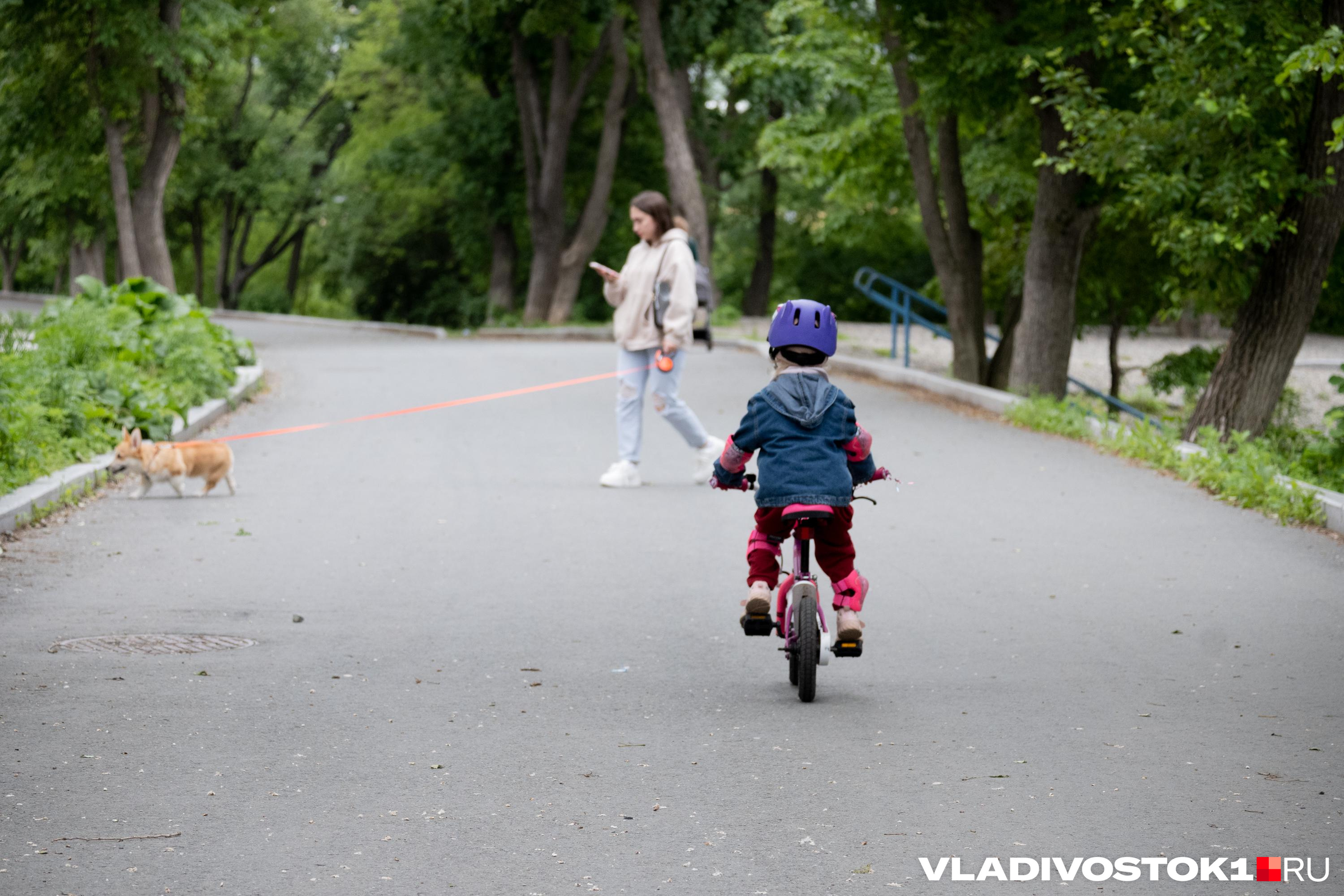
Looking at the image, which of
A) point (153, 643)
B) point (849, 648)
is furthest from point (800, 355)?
point (153, 643)

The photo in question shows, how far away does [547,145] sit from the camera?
35438mm

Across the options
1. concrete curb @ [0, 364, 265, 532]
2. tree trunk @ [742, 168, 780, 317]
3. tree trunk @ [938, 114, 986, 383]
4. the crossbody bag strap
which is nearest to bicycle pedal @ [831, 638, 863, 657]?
the crossbody bag strap

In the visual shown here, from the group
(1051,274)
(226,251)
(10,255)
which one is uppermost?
(1051,274)

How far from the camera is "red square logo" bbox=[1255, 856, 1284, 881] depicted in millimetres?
4168

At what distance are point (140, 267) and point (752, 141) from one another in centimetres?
1864

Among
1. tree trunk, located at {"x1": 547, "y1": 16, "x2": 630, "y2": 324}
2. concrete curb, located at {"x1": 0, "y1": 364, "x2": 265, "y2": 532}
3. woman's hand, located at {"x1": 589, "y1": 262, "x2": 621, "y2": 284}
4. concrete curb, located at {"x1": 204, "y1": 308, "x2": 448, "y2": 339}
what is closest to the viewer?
concrete curb, located at {"x1": 0, "y1": 364, "x2": 265, "y2": 532}

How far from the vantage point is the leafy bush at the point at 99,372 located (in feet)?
35.4

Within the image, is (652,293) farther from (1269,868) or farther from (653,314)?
(1269,868)

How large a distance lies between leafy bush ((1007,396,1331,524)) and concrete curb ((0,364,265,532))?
7.94 meters

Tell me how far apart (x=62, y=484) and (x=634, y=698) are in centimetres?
592

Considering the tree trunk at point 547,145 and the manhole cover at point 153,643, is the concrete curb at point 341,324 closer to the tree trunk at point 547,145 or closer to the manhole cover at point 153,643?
the tree trunk at point 547,145

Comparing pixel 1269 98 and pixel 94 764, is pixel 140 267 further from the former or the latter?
pixel 94 764

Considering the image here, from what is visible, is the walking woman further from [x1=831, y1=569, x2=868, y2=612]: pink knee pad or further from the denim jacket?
the denim jacket
